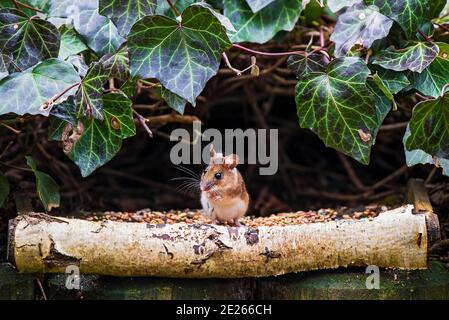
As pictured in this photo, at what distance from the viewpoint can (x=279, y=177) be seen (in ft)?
13.1

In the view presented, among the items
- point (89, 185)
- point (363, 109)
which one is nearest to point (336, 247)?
point (363, 109)

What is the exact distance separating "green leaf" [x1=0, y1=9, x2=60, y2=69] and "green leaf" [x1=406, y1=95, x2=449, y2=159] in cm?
108

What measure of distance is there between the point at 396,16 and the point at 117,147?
932mm

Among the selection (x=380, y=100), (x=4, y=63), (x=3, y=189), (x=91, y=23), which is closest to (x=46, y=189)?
(x=3, y=189)

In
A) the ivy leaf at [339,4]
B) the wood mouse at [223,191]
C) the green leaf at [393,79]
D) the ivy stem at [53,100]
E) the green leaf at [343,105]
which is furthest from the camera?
the wood mouse at [223,191]

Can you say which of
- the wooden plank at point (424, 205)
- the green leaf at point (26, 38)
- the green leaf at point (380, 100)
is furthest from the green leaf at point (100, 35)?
the wooden plank at point (424, 205)

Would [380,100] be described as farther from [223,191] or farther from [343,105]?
[223,191]

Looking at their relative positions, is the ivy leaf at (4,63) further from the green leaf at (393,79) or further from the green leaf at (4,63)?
the green leaf at (393,79)

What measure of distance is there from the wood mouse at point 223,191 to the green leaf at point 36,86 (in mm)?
600

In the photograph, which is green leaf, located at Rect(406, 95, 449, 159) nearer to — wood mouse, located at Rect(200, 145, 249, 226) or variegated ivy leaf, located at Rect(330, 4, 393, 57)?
variegated ivy leaf, located at Rect(330, 4, 393, 57)

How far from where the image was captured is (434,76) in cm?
229

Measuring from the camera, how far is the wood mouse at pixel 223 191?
97.4 inches

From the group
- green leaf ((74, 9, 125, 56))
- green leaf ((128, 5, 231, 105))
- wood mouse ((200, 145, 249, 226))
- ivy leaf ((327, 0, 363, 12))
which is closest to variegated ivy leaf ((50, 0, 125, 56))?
green leaf ((74, 9, 125, 56))

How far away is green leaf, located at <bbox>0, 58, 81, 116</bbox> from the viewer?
205cm
